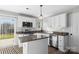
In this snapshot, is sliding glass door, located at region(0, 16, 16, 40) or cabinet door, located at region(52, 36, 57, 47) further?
sliding glass door, located at region(0, 16, 16, 40)

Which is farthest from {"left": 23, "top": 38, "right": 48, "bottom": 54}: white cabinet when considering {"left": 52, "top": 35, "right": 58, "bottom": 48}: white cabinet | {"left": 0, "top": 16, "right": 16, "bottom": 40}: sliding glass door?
{"left": 0, "top": 16, "right": 16, "bottom": 40}: sliding glass door

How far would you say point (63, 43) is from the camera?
3816 millimetres

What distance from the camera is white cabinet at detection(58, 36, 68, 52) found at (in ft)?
12.5

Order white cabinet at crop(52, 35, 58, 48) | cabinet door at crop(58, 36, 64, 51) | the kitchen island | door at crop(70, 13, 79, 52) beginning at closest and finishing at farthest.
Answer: the kitchen island → door at crop(70, 13, 79, 52) → cabinet door at crop(58, 36, 64, 51) → white cabinet at crop(52, 35, 58, 48)

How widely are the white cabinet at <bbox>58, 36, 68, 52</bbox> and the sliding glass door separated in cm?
273

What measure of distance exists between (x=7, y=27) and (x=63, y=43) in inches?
130

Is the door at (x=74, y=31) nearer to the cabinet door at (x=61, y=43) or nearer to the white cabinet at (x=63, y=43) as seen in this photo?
the white cabinet at (x=63, y=43)

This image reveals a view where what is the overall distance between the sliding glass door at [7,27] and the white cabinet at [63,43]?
2729 mm

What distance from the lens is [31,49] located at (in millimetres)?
2469

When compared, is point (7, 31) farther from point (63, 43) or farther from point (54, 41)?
point (63, 43)

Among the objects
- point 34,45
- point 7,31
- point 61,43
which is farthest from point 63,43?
point 7,31

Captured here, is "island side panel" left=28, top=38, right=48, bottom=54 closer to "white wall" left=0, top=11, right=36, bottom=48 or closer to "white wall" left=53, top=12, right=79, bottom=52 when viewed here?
"white wall" left=53, top=12, right=79, bottom=52
